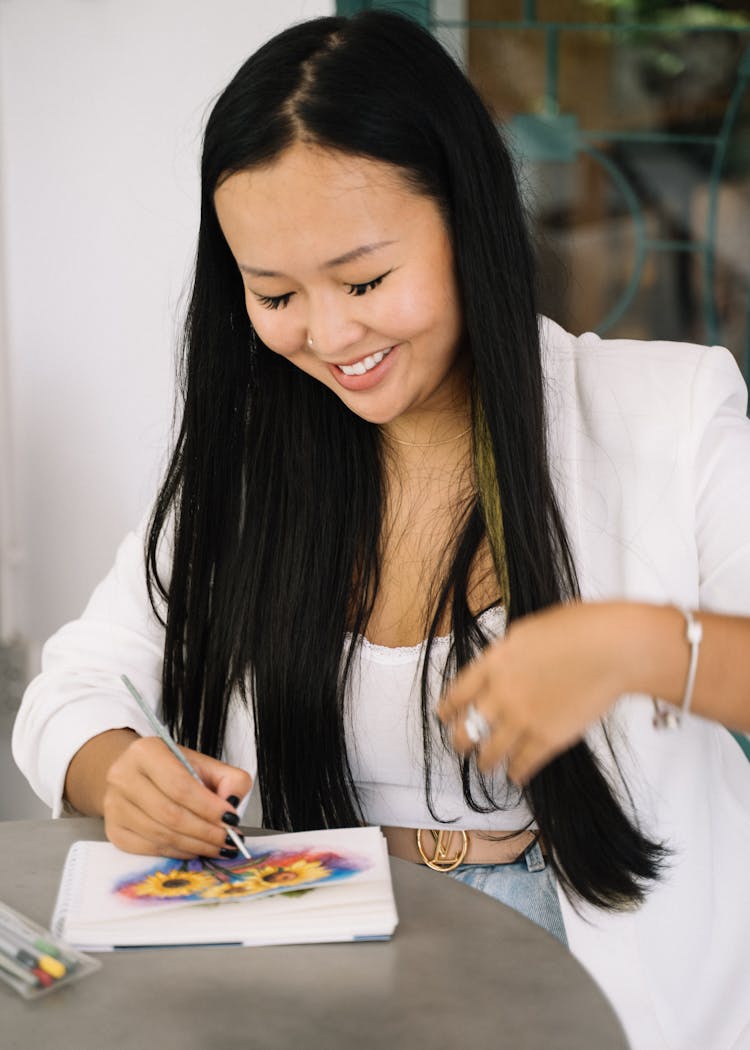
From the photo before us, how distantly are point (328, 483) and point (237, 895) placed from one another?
608 mm

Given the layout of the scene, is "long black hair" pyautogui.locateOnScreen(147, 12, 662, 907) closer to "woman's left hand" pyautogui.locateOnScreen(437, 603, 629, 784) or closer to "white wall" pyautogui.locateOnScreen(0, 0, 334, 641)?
"woman's left hand" pyautogui.locateOnScreen(437, 603, 629, 784)

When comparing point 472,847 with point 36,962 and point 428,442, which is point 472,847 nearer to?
point 428,442

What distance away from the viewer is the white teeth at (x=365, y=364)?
1320mm

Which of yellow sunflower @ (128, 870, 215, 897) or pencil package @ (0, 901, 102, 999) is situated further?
yellow sunflower @ (128, 870, 215, 897)

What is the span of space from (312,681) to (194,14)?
131 cm

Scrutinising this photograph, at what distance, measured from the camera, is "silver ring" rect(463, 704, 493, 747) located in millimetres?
892

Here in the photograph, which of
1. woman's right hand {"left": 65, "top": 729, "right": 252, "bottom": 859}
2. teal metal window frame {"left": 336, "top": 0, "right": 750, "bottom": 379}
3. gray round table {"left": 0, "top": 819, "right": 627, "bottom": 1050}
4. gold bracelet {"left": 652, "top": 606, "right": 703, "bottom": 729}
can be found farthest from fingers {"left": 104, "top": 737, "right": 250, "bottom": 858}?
teal metal window frame {"left": 336, "top": 0, "right": 750, "bottom": 379}

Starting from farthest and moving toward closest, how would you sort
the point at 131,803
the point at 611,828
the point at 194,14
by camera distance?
the point at 194,14 → the point at 611,828 → the point at 131,803

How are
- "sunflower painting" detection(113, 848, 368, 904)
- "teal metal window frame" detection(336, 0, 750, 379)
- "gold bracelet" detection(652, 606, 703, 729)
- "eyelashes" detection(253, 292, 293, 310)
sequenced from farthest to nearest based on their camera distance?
1. "teal metal window frame" detection(336, 0, 750, 379)
2. "eyelashes" detection(253, 292, 293, 310)
3. "sunflower painting" detection(113, 848, 368, 904)
4. "gold bracelet" detection(652, 606, 703, 729)

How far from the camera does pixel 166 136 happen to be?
2264 millimetres

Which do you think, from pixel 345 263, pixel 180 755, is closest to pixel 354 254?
pixel 345 263

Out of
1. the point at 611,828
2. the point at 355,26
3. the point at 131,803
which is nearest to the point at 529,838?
the point at 611,828

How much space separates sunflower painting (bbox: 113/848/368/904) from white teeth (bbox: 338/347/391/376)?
49 centimetres

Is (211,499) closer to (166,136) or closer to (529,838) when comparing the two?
(529,838)
